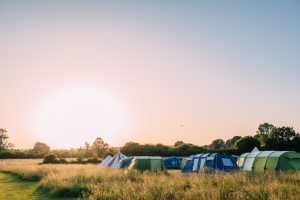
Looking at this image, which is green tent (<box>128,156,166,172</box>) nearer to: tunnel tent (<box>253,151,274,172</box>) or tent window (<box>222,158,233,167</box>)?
tent window (<box>222,158,233,167</box>)

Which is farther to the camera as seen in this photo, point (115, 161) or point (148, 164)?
point (115, 161)

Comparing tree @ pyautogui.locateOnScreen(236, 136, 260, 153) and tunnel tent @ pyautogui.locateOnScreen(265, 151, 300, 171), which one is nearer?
tunnel tent @ pyautogui.locateOnScreen(265, 151, 300, 171)

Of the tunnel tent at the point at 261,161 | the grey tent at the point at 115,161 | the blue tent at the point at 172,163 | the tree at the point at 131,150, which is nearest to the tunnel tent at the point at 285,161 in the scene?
the tunnel tent at the point at 261,161

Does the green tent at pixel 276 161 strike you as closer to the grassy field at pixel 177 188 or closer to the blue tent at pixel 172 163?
the grassy field at pixel 177 188

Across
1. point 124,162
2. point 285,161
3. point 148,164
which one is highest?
point 124,162

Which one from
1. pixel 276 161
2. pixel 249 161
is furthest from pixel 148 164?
pixel 276 161

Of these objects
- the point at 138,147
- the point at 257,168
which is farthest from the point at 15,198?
the point at 138,147

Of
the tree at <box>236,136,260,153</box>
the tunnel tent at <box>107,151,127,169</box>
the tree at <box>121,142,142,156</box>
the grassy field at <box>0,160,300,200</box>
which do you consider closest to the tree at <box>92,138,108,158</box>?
the tree at <box>121,142,142,156</box>

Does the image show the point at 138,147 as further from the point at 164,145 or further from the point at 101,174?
the point at 101,174

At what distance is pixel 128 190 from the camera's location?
11.8 m

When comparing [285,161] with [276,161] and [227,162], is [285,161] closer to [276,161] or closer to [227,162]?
[276,161]

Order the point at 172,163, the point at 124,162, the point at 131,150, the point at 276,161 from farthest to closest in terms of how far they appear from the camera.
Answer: the point at 131,150 → the point at 172,163 → the point at 124,162 → the point at 276,161

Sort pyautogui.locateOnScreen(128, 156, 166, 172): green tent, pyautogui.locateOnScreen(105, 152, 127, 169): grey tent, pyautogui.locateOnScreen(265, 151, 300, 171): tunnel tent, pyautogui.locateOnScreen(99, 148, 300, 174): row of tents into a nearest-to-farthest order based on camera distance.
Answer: pyautogui.locateOnScreen(99, 148, 300, 174): row of tents, pyautogui.locateOnScreen(265, 151, 300, 171): tunnel tent, pyautogui.locateOnScreen(128, 156, 166, 172): green tent, pyautogui.locateOnScreen(105, 152, 127, 169): grey tent

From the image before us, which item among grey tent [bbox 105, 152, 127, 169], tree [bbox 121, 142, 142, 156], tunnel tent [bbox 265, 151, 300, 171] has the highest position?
tree [bbox 121, 142, 142, 156]
